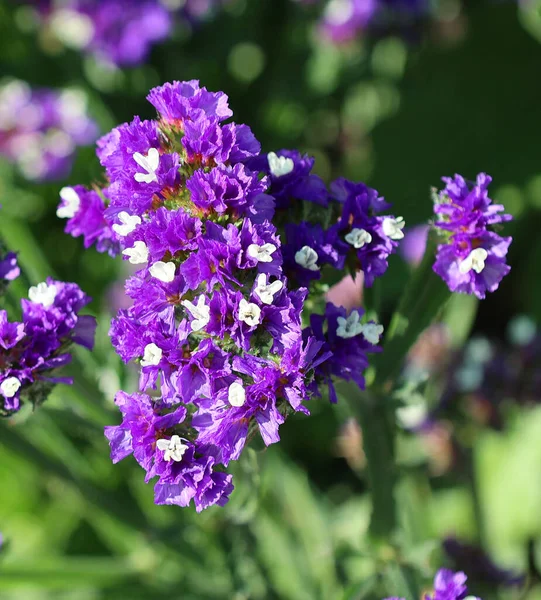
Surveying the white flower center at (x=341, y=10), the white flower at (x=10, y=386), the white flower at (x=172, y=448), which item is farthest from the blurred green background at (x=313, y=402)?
the white flower at (x=172, y=448)

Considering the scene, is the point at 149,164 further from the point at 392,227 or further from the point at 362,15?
the point at 362,15

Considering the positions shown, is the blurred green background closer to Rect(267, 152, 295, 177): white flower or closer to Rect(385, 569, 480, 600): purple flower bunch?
Rect(385, 569, 480, 600): purple flower bunch

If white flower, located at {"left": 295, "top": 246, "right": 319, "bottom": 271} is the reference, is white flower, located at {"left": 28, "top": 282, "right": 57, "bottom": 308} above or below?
below

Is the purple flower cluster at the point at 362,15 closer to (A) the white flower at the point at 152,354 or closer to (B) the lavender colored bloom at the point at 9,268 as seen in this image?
(B) the lavender colored bloom at the point at 9,268

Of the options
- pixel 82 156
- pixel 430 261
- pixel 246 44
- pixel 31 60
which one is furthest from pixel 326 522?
pixel 31 60

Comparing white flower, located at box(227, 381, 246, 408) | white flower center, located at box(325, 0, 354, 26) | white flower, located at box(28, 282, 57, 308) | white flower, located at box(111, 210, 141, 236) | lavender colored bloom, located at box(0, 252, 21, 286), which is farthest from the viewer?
white flower center, located at box(325, 0, 354, 26)

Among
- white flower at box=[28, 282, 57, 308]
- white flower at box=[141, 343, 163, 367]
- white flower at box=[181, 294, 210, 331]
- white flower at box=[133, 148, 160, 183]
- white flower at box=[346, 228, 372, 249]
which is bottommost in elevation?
white flower at box=[28, 282, 57, 308]

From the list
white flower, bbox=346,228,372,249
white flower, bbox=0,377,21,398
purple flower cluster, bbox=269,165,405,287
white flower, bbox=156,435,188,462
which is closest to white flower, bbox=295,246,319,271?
purple flower cluster, bbox=269,165,405,287

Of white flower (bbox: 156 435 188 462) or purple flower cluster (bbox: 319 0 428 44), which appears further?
purple flower cluster (bbox: 319 0 428 44)
